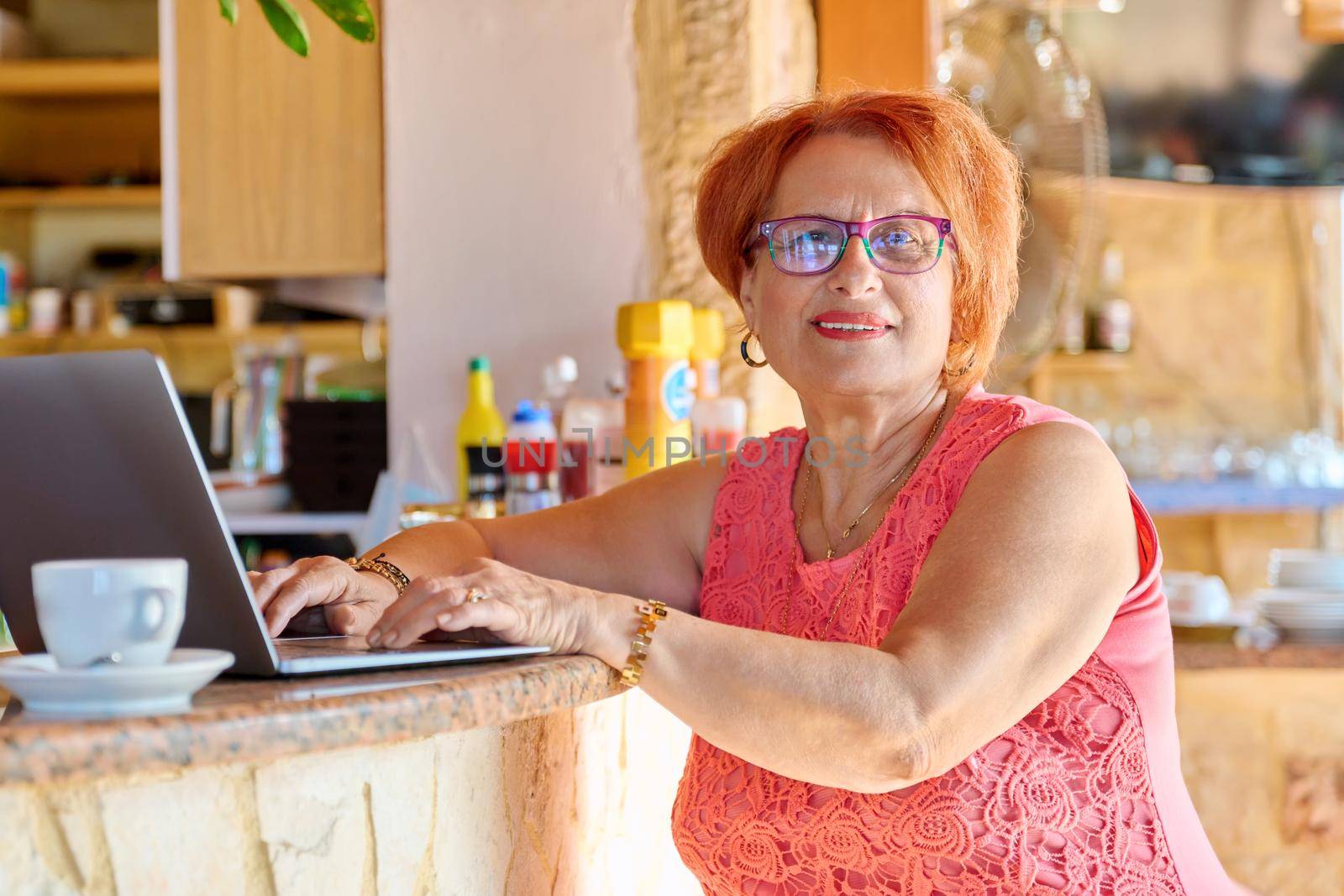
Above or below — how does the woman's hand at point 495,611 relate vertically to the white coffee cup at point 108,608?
below

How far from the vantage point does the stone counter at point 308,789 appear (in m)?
0.71

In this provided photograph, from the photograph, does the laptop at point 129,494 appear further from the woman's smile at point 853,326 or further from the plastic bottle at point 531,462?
the plastic bottle at point 531,462

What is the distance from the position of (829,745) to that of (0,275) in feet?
15.5

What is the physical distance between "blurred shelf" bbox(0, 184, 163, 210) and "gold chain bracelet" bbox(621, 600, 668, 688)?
434cm

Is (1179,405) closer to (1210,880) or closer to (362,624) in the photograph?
(1210,880)

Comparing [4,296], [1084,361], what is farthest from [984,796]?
[4,296]

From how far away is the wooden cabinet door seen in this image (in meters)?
2.69

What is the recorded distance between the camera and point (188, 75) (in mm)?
2801

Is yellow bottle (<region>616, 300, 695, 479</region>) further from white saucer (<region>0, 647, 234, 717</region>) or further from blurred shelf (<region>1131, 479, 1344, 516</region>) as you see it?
blurred shelf (<region>1131, 479, 1344, 516</region>)

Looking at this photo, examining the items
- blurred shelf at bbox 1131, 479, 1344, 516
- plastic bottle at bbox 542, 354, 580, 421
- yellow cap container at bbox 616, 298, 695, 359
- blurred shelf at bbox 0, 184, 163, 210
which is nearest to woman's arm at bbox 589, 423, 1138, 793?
yellow cap container at bbox 616, 298, 695, 359

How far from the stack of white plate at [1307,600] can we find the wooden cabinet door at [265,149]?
72.7 inches

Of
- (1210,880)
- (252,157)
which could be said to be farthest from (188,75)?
(1210,880)

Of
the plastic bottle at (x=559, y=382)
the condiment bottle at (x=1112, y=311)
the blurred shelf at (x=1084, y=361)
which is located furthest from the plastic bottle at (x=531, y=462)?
the condiment bottle at (x=1112, y=311)

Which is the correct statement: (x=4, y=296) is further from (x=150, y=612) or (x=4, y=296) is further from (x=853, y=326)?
(x=150, y=612)
